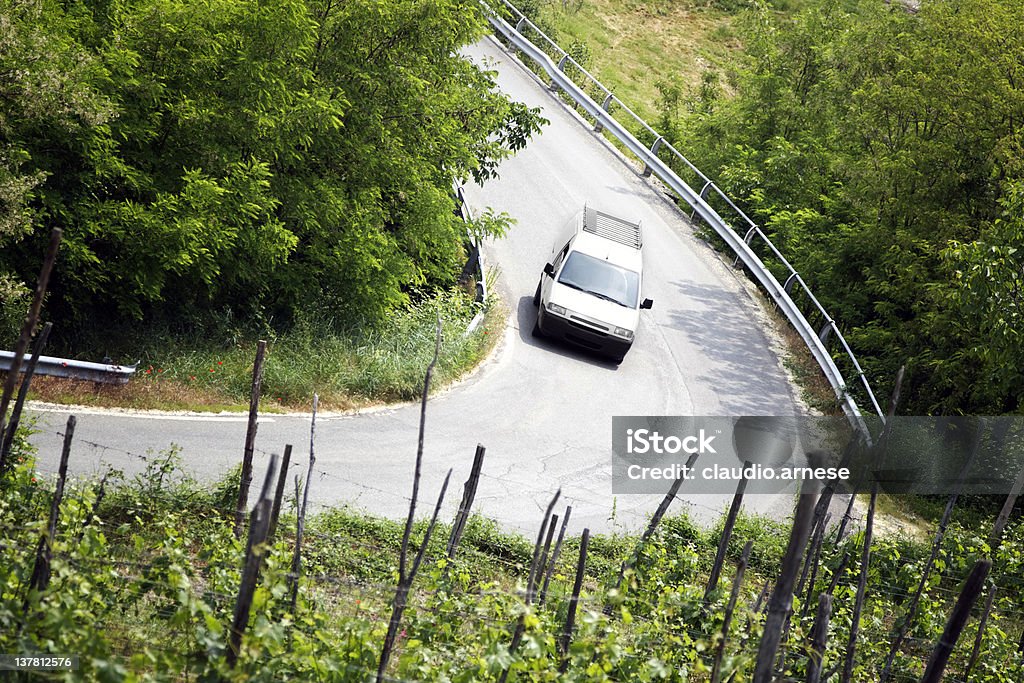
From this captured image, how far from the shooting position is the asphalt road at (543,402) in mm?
12312

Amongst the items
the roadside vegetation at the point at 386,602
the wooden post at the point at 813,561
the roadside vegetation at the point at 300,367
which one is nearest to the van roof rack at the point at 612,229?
the roadside vegetation at the point at 300,367

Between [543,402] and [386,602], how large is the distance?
904cm

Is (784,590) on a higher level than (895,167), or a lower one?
lower

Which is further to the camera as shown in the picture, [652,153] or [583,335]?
[652,153]

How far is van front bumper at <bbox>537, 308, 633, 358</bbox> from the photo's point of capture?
18016 mm

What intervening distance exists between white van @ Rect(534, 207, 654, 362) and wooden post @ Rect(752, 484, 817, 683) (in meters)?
13.0

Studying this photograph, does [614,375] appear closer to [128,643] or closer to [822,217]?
[822,217]

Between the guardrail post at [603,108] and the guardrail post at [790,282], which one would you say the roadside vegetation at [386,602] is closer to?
the guardrail post at [790,282]

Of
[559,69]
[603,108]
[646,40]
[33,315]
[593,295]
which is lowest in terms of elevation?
[33,315]

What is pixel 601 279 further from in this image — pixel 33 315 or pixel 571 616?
pixel 33 315

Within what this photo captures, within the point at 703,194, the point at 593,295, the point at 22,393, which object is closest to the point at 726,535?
the point at 22,393

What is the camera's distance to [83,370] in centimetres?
1271

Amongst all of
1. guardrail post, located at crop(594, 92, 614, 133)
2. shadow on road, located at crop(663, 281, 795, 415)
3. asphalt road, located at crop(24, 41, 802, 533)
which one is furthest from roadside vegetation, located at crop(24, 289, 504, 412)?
guardrail post, located at crop(594, 92, 614, 133)

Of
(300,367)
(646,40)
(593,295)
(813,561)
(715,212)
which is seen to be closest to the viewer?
(813,561)
